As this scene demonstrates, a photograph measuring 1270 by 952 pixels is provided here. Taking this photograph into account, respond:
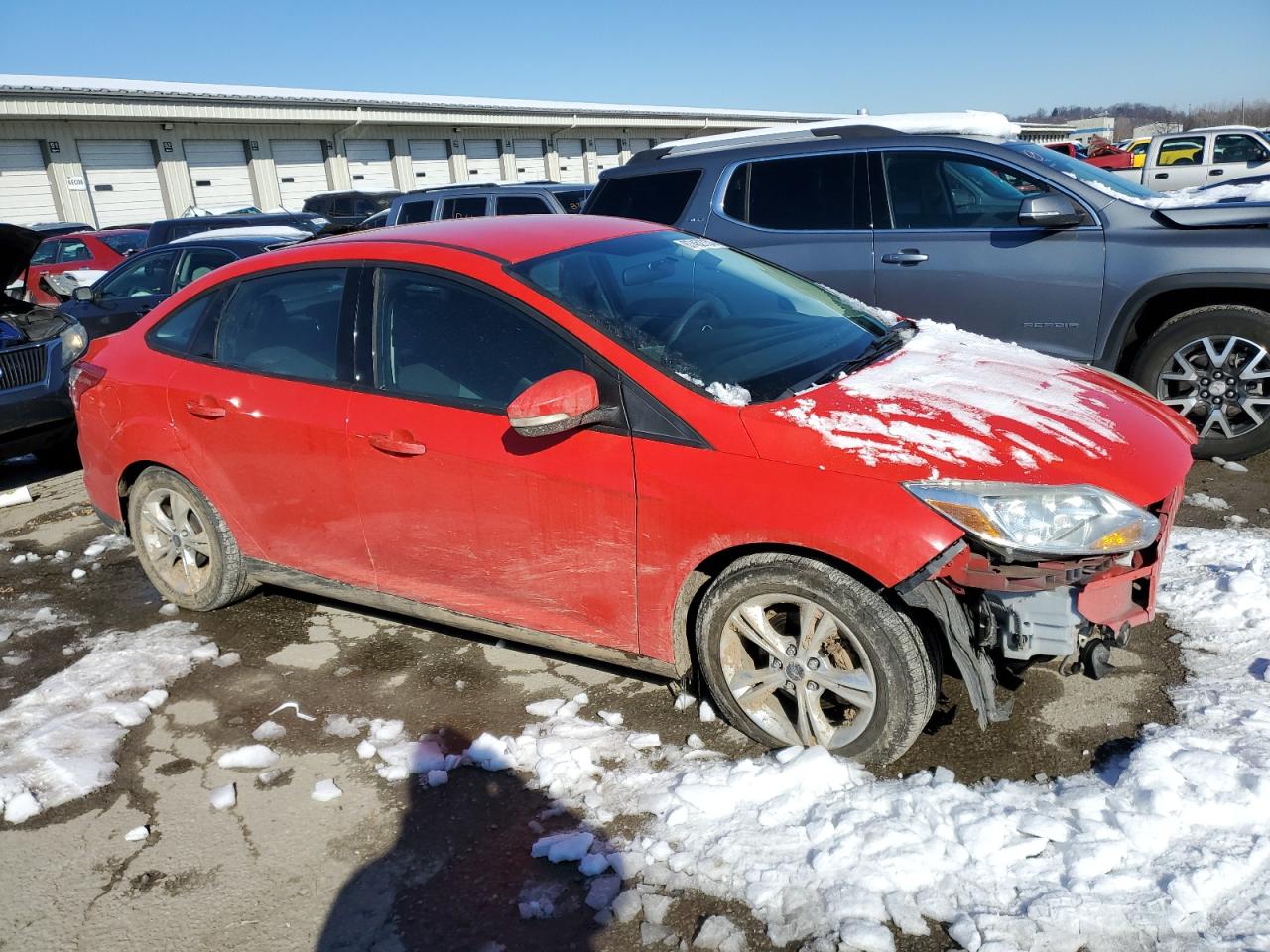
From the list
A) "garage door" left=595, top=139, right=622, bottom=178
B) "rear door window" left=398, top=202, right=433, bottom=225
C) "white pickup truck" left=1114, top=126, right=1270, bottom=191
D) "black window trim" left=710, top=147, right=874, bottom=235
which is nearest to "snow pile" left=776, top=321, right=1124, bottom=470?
"black window trim" left=710, top=147, right=874, bottom=235

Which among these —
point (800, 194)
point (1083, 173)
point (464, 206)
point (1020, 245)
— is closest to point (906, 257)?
point (1020, 245)

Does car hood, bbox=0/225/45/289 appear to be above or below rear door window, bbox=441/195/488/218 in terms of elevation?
→ above

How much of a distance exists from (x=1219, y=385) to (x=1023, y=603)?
3.48 metres

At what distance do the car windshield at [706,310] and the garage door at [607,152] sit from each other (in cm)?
3965

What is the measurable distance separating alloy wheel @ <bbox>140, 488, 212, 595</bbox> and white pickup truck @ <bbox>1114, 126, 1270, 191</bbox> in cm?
1861

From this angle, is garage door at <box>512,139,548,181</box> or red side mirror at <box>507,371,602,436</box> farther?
garage door at <box>512,139,548,181</box>

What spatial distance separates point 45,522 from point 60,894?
4.11 meters

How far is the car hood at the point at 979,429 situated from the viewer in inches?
110

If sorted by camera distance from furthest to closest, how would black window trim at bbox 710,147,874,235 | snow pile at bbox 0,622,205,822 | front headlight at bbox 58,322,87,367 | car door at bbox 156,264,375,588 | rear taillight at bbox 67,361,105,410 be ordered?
front headlight at bbox 58,322,87,367 → black window trim at bbox 710,147,874,235 → rear taillight at bbox 67,361,105,410 → car door at bbox 156,264,375,588 → snow pile at bbox 0,622,205,822

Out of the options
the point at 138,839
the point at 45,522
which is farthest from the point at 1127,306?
the point at 45,522

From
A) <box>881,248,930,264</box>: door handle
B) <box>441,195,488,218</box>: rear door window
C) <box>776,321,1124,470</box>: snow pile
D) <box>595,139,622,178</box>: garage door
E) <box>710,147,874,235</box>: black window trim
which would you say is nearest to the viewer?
<box>776,321,1124,470</box>: snow pile

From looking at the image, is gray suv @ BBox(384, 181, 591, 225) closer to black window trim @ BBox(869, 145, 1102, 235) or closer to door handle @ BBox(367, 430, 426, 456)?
black window trim @ BBox(869, 145, 1102, 235)

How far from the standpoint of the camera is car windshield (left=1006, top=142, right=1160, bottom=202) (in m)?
5.68

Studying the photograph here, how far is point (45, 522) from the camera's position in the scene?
623cm
